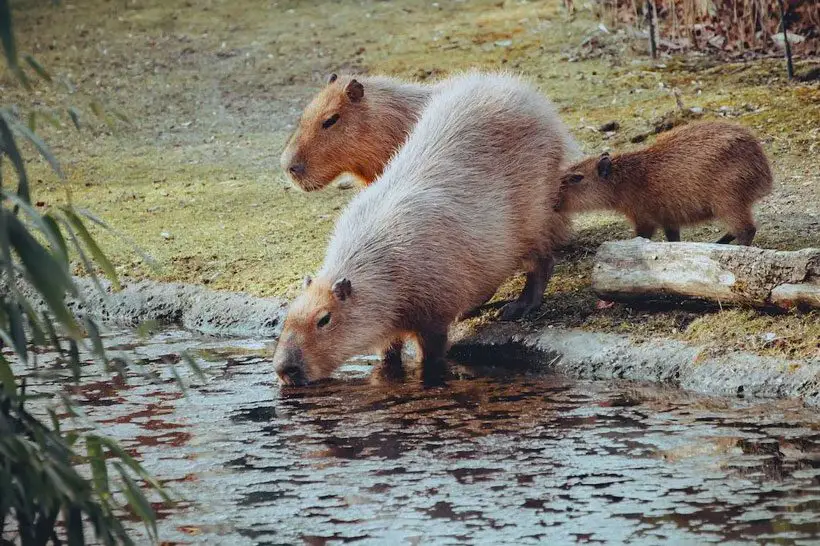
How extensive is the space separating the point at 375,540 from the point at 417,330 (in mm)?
2197

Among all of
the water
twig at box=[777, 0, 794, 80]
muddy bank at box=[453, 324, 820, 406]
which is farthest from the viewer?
twig at box=[777, 0, 794, 80]

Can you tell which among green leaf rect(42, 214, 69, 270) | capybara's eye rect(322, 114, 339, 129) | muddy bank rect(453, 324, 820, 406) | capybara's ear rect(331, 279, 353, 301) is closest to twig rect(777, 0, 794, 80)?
capybara's eye rect(322, 114, 339, 129)

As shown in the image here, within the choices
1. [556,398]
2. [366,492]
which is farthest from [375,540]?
[556,398]

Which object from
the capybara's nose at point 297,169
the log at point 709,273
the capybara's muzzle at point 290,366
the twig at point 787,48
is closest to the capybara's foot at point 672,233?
the log at point 709,273

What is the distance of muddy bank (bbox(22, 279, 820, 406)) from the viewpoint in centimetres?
486

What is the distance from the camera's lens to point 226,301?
6.84m

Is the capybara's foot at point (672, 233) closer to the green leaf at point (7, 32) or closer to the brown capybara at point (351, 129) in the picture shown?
the brown capybara at point (351, 129)

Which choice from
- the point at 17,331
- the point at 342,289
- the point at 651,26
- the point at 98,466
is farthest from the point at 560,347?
the point at 651,26

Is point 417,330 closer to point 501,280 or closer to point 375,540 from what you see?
point 501,280

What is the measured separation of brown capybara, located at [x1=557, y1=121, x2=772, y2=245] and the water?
4.41 feet

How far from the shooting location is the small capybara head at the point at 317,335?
537 centimetres

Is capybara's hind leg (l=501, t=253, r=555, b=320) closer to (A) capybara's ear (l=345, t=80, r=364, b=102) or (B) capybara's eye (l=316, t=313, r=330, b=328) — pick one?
(B) capybara's eye (l=316, t=313, r=330, b=328)

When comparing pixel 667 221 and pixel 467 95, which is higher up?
pixel 467 95

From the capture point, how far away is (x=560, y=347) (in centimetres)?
563
